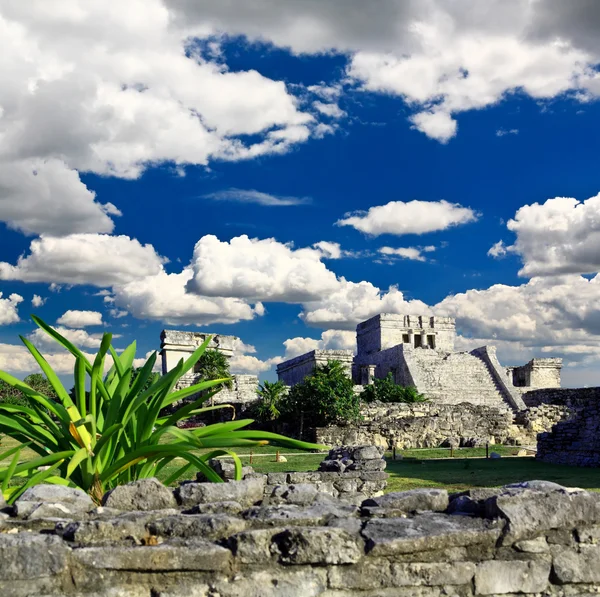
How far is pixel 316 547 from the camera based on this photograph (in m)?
3.23

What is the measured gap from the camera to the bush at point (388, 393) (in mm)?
32562

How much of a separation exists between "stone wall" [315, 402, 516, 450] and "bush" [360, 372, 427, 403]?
347 centimetres

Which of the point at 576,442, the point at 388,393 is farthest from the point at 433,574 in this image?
the point at 388,393

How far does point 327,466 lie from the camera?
11.1 meters

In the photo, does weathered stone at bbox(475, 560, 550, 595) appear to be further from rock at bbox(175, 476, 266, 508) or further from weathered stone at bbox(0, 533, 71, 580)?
weathered stone at bbox(0, 533, 71, 580)

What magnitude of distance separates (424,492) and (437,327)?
4415 centimetres

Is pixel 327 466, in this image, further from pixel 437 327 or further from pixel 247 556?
pixel 437 327

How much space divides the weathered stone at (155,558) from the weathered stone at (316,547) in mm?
307

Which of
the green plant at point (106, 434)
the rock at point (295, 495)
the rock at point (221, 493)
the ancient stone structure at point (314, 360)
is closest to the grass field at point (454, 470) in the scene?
the green plant at point (106, 434)

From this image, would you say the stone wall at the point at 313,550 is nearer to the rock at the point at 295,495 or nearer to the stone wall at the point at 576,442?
the rock at the point at 295,495

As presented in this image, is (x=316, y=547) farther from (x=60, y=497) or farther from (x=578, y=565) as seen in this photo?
(x=60, y=497)

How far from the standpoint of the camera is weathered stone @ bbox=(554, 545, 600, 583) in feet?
11.4

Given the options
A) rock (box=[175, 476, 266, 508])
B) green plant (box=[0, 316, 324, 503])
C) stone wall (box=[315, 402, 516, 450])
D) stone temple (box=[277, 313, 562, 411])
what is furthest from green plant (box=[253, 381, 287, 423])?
rock (box=[175, 476, 266, 508])

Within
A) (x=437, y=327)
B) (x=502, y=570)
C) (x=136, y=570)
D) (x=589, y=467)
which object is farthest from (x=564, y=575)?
(x=437, y=327)
